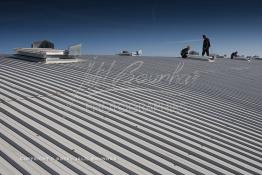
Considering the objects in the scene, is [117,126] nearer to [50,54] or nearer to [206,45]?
[50,54]

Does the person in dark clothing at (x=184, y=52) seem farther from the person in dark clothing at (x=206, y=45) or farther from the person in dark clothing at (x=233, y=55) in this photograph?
the person in dark clothing at (x=233, y=55)

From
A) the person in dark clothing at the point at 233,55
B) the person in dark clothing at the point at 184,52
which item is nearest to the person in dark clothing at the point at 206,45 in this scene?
the person in dark clothing at the point at 184,52

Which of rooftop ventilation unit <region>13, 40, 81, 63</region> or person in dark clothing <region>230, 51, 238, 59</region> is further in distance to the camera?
person in dark clothing <region>230, 51, 238, 59</region>

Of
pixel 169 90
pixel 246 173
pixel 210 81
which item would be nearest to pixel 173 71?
pixel 210 81

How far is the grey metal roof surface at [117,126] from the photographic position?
5273 mm

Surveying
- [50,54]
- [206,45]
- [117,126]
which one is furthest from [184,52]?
[117,126]

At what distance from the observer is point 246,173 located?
6.11 m

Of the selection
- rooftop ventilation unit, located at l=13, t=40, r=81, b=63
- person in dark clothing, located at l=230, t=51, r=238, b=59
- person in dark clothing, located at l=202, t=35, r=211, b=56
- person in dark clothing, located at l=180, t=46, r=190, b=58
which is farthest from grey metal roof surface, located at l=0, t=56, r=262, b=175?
person in dark clothing, located at l=230, t=51, r=238, b=59

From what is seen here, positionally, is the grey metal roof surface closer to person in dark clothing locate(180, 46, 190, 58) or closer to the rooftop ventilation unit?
the rooftop ventilation unit

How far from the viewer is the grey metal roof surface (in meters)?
5.27

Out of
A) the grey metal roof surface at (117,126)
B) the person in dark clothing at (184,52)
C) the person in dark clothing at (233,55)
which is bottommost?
the grey metal roof surface at (117,126)

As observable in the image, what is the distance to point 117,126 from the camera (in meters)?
6.98

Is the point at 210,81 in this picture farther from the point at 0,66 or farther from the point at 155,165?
the point at 155,165

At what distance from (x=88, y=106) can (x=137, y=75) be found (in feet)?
20.3
